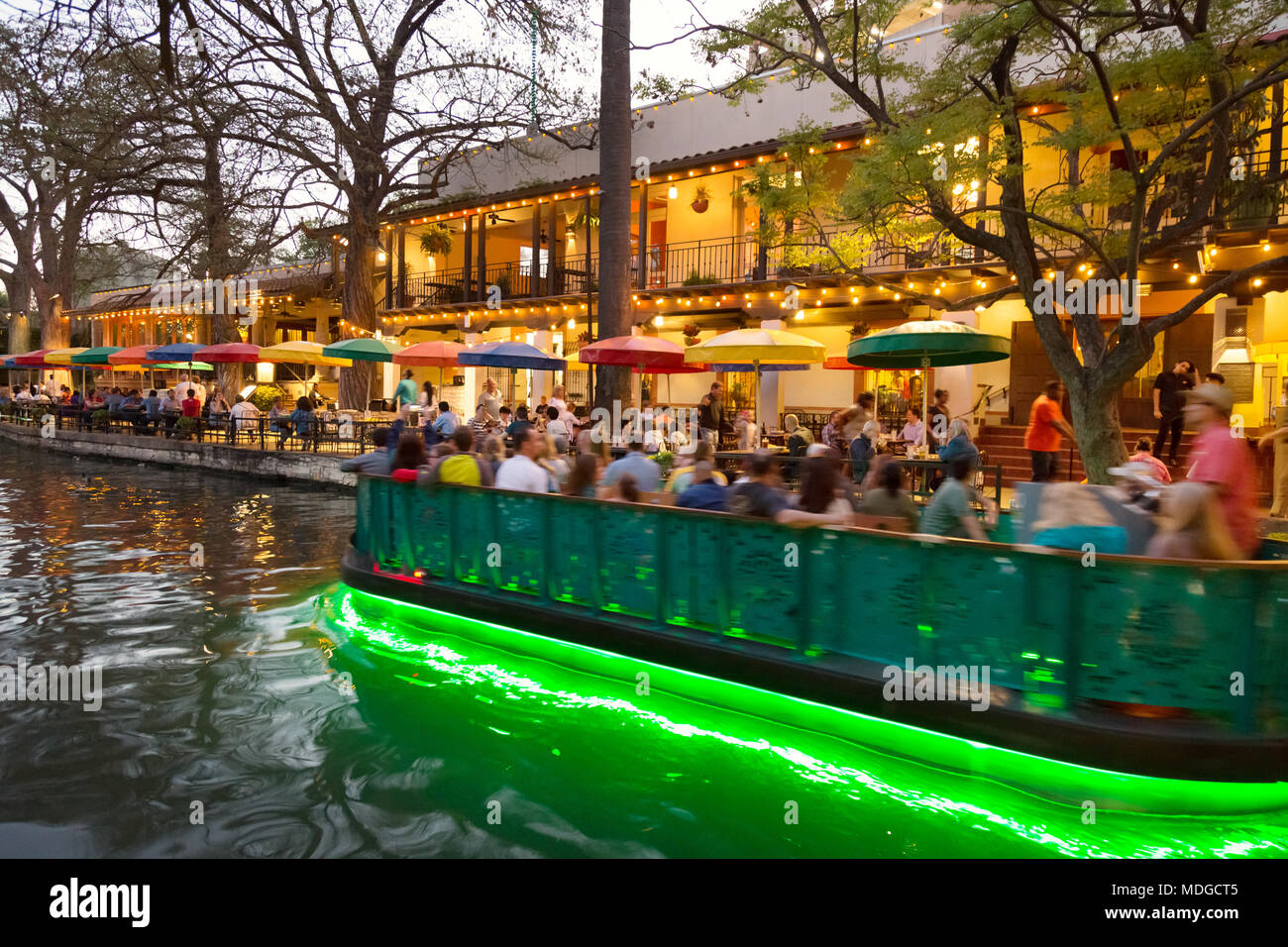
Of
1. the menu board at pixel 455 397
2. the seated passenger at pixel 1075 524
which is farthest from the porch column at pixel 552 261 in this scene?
the seated passenger at pixel 1075 524

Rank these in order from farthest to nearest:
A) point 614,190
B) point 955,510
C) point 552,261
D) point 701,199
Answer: point 552,261 → point 701,199 → point 614,190 → point 955,510

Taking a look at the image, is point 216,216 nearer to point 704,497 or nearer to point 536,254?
point 536,254

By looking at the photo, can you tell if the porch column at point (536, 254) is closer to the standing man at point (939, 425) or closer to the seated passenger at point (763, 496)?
the standing man at point (939, 425)

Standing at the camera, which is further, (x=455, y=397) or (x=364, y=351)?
(x=455, y=397)

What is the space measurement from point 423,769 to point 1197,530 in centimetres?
436

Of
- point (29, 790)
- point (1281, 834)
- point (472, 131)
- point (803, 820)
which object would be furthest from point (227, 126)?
point (1281, 834)

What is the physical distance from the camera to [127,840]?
4242 millimetres

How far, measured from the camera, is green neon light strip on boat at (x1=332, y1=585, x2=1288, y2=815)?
430 cm

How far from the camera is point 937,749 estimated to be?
4.96m

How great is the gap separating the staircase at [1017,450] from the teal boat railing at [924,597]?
34.0ft

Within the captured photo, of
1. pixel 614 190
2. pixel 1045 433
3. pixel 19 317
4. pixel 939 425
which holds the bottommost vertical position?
pixel 1045 433

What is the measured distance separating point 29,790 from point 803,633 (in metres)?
4.39

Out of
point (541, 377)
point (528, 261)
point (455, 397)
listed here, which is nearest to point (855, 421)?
point (541, 377)

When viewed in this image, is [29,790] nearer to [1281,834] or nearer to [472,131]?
[1281,834]
